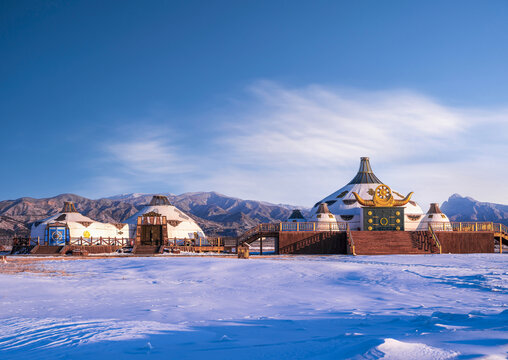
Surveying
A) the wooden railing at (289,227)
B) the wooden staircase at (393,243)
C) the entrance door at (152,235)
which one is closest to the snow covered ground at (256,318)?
the wooden staircase at (393,243)

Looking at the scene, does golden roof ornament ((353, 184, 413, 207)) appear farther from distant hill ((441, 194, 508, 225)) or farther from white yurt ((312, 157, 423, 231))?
distant hill ((441, 194, 508, 225))

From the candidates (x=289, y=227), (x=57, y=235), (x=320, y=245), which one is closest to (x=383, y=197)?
(x=320, y=245)

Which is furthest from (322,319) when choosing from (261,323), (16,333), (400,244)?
(400,244)

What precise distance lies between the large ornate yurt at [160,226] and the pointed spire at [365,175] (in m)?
17.6

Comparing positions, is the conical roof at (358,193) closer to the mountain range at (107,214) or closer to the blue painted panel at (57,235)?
the blue painted panel at (57,235)

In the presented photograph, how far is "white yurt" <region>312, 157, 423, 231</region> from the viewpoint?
39.2 metres

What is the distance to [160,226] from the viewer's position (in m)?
40.3

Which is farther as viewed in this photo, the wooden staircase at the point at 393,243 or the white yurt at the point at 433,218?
the white yurt at the point at 433,218

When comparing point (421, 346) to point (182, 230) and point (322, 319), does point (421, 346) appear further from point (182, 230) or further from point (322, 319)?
point (182, 230)

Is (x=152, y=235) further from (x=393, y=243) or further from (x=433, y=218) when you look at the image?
(x=433, y=218)

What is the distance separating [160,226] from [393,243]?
20966mm

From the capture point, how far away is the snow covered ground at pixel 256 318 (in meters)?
4.65

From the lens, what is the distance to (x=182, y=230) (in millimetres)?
44719

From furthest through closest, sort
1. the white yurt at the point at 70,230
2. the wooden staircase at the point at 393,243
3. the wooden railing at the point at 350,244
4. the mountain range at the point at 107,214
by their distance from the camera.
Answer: the mountain range at the point at 107,214 < the white yurt at the point at 70,230 < the wooden staircase at the point at 393,243 < the wooden railing at the point at 350,244
